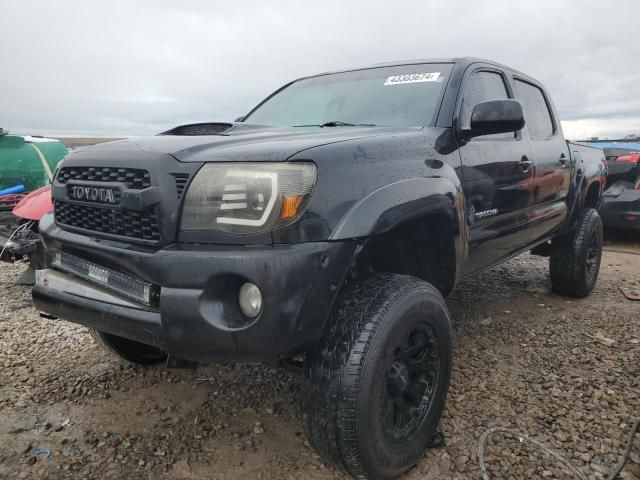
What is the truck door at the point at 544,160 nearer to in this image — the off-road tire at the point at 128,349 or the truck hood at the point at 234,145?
the truck hood at the point at 234,145

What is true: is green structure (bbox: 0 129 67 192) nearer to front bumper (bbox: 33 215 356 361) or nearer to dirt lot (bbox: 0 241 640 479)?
dirt lot (bbox: 0 241 640 479)

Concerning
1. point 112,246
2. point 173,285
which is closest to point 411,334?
point 173,285

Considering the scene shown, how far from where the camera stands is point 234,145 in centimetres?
195

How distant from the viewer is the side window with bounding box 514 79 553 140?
3.67 meters

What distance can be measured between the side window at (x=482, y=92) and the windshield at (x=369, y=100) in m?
0.17

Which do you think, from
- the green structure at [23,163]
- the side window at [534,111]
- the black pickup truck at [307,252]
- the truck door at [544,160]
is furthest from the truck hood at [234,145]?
the green structure at [23,163]

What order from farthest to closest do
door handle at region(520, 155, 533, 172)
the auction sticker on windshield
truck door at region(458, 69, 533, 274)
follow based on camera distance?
1. door handle at region(520, 155, 533, 172)
2. the auction sticker on windshield
3. truck door at region(458, 69, 533, 274)

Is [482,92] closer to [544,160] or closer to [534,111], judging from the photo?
[544,160]

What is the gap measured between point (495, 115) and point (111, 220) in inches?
71.6

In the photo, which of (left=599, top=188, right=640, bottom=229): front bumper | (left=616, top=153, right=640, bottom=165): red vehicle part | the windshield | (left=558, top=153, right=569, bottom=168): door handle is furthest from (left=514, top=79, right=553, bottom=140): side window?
(left=616, top=153, right=640, bottom=165): red vehicle part

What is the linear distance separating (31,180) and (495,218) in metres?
5.29

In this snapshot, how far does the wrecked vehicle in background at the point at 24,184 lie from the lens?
13.9 feet

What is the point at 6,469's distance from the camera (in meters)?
2.13

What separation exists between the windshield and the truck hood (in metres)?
0.39
